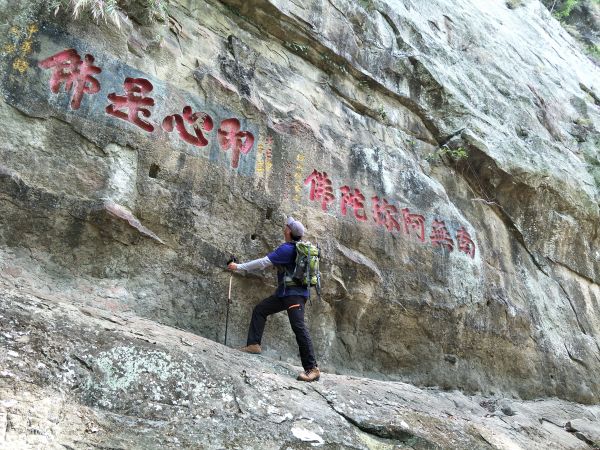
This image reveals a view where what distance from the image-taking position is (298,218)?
24.8 feet

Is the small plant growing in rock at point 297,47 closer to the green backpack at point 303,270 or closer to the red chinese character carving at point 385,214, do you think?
the red chinese character carving at point 385,214

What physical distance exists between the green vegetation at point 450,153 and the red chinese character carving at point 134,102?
17.6ft

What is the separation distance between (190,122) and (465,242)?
499 centimetres

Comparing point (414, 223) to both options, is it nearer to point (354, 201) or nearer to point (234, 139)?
point (354, 201)

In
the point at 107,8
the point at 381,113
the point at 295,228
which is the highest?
the point at 381,113

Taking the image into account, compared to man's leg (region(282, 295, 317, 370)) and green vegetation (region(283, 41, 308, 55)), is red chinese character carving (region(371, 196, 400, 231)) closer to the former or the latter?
man's leg (region(282, 295, 317, 370))

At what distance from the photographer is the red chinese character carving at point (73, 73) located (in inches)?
242

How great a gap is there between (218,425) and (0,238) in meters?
3.04

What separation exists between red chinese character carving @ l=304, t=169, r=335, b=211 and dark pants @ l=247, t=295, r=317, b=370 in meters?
2.09

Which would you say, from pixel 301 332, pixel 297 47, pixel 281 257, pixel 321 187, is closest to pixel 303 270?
pixel 281 257

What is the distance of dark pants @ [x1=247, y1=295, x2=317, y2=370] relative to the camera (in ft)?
19.4

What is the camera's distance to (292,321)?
598 cm

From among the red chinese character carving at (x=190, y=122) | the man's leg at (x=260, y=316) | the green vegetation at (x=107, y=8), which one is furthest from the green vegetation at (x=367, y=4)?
the man's leg at (x=260, y=316)

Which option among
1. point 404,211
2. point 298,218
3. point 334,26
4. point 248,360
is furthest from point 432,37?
point 248,360
